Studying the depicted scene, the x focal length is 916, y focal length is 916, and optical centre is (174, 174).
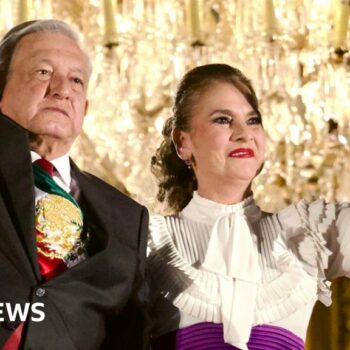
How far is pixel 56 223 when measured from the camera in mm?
1182

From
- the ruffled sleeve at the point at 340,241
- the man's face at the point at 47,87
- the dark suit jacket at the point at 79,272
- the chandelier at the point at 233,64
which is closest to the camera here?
the dark suit jacket at the point at 79,272

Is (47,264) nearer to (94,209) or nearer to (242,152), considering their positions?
(94,209)

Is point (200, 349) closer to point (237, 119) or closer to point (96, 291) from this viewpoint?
point (96, 291)

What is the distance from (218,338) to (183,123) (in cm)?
34

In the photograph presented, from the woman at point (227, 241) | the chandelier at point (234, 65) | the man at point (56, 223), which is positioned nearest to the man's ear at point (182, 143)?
the woman at point (227, 241)

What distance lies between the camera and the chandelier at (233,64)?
6.73 ft

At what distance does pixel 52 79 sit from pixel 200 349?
0.43 metres

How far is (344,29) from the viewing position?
81.4 inches

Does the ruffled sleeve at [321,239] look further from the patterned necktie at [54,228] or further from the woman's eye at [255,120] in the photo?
→ the patterned necktie at [54,228]

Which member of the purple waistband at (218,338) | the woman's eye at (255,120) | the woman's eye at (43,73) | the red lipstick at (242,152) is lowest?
the purple waistband at (218,338)

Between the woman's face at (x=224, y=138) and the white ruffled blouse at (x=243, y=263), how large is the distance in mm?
46

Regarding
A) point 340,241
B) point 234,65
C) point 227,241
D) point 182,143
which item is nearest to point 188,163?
point 182,143

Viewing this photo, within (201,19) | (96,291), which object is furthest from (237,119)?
(201,19)

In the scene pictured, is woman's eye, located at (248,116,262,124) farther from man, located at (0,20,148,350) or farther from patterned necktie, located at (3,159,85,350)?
patterned necktie, located at (3,159,85,350)
